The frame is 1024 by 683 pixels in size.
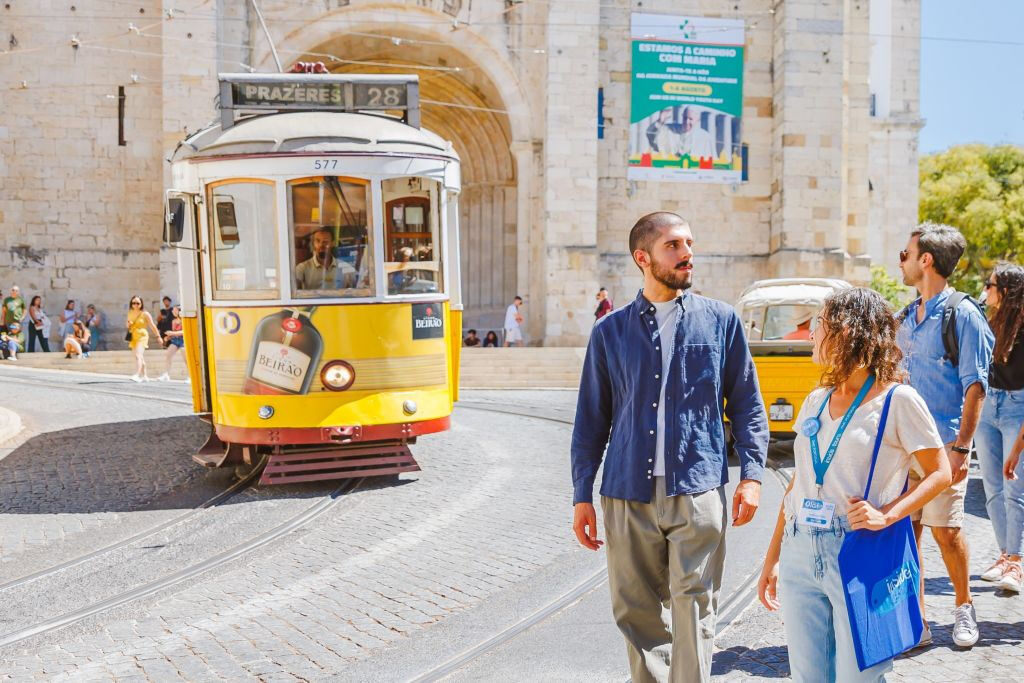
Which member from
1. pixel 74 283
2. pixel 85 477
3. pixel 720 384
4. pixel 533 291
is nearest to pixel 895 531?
pixel 720 384

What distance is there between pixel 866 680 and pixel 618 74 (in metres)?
23.2

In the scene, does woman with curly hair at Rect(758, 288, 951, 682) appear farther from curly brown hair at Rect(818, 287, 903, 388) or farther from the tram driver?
the tram driver

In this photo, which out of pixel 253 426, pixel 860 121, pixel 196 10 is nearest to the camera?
pixel 253 426

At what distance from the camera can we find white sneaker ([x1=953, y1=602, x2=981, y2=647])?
414 cm

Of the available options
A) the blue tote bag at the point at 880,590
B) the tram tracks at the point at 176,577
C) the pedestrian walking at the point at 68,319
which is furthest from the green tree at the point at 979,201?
the blue tote bag at the point at 880,590

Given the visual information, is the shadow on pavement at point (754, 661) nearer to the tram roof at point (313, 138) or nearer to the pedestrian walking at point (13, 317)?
the tram roof at point (313, 138)

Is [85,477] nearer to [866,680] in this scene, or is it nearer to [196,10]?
[866,680]

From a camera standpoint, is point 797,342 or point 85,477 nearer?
point 85,477

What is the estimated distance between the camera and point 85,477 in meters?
8.64

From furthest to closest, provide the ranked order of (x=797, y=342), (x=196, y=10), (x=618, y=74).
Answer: (x=618, y=74)
(x=196, y=10)
(x=797, y=342)

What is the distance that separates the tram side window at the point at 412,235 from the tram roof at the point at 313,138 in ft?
0.92

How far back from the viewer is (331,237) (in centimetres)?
786

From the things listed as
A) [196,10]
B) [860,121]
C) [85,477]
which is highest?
[196,10]

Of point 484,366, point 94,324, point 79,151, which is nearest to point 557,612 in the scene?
point 484,366
